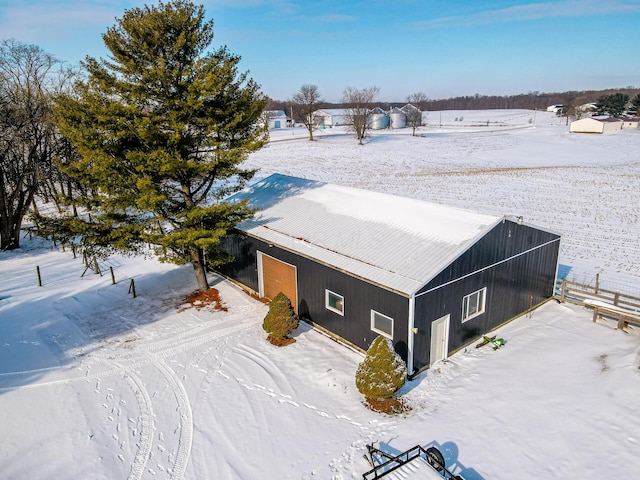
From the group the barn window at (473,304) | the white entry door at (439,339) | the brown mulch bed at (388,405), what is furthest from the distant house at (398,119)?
the brown mulch bed at (388,405)

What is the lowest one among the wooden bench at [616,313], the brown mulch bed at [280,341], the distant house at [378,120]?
the brown mulch bed at [280,341]

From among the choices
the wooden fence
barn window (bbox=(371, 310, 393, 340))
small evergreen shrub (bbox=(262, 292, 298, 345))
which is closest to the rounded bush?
small evergreen shrub (bbox=(262, 292, 298, 345))

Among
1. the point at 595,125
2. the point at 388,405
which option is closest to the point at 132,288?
the point at 388,405

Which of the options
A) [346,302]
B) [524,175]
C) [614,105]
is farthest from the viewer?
[614,105]

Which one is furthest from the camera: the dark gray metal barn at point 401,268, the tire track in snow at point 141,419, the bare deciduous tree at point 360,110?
the bare deciduous tree at point 360,110

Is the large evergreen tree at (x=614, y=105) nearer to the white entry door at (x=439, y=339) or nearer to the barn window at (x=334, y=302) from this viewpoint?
the white entry door at (x=439, y=339)

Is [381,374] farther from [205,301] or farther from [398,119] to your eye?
[398,119]
